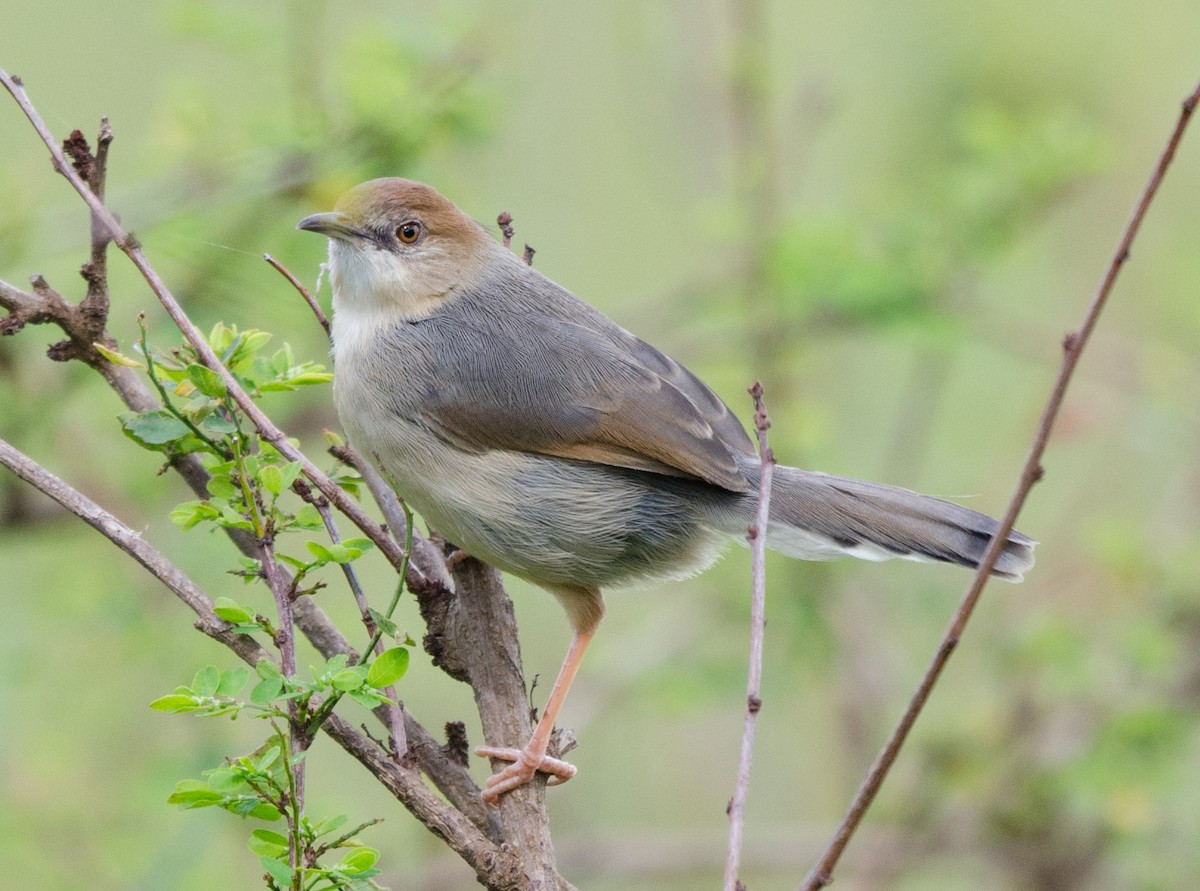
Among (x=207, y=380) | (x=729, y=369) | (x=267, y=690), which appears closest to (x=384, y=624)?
(x=267, y=690)

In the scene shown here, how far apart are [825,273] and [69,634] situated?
394cm

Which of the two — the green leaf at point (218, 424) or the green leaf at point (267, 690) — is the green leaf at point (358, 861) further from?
the green leaf at point (218, 424)

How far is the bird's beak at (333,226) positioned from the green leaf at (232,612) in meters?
1.93

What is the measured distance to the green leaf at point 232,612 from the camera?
2340 mm

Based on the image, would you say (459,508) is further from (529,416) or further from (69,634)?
(69,634)

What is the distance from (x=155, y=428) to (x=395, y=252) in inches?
72.6

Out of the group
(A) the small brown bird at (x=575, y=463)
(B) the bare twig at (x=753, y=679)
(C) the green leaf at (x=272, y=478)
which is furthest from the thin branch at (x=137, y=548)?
(A) the small brown bird at (x=575, y=463)

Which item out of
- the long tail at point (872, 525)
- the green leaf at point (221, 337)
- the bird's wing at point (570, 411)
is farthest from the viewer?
the bird's wing at point (570, 411)

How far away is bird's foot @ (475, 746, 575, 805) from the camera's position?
288cm

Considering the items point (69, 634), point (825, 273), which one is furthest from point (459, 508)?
point (69, 634)

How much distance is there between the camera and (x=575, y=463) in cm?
386

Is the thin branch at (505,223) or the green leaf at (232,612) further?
the thin branch at (505,223)

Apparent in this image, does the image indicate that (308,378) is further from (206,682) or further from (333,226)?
(333,226)

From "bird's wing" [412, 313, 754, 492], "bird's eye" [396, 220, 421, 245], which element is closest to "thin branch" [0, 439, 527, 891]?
"bird's wing" [412, 313, 754, 492]
